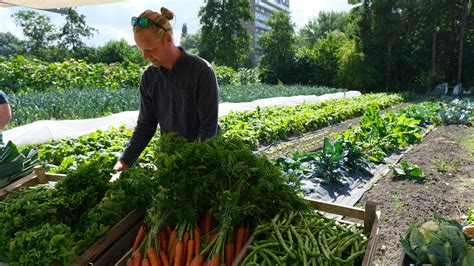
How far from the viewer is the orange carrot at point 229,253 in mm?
1915

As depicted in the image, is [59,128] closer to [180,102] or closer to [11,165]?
[11,165]

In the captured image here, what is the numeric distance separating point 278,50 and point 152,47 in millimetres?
34120

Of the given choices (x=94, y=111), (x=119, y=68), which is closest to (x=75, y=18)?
(x=119, y=68)

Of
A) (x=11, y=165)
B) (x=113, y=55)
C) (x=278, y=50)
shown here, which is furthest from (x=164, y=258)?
(x=113, y=55)

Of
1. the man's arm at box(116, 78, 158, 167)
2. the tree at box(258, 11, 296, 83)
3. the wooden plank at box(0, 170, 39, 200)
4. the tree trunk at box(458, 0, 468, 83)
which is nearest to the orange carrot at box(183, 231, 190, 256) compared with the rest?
the man's arm at box(116, 78, 158, 167)

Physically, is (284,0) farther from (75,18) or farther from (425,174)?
(425,174)

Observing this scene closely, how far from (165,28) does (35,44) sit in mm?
48425

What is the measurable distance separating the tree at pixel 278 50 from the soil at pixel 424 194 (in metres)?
26.8

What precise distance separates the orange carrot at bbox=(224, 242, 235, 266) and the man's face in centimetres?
142

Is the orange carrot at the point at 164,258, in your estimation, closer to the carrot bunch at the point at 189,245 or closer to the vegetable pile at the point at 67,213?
the carrot bunch at the point at 189,245

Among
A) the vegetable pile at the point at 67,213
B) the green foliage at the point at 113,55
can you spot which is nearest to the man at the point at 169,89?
the vegetable pile at the point at 67,213

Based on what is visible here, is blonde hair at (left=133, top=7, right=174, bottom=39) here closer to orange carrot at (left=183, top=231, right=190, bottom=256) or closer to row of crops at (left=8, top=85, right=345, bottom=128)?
orange carrot at (left=183, top=231, right=190, bottom=256)

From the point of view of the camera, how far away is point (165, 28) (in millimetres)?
2508

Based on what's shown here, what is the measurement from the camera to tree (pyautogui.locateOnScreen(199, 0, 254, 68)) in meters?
38.0
